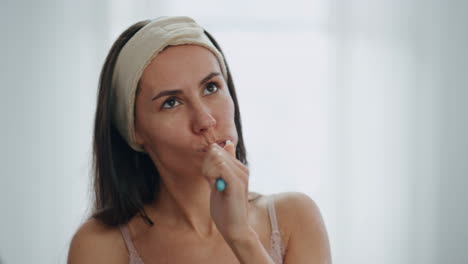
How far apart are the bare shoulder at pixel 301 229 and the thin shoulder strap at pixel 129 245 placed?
0.34m

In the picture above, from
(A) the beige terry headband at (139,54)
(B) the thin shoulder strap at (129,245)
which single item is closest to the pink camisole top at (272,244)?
(B) the thin shoulder strap at (129,245)

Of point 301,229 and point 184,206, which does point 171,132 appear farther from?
point 301,229

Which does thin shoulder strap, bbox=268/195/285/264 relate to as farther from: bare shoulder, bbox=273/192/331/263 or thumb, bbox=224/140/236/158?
thumb, bbox=224/140/236/158

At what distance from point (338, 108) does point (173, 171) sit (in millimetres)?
1940

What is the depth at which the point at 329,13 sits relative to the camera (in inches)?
114

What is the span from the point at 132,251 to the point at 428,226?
2203 millimetres

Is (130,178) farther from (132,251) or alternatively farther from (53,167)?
(53,167)

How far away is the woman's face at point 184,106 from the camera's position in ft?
3.44

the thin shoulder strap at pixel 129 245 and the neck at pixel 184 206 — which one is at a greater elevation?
the neck at pixel 184 206

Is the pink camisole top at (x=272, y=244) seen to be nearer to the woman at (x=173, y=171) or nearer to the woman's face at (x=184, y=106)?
the woman at (x=173, y=171)

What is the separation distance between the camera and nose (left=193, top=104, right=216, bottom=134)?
40.4 inches

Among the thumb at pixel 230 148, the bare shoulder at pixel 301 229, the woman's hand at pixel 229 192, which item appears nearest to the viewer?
the woman's hand at pixel 229 192

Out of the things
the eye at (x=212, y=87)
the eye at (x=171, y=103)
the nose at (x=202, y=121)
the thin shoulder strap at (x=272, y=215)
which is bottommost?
the thin shoulder strap at (x=272, y=215)

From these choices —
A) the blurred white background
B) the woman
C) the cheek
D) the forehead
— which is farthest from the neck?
the blurred white background
